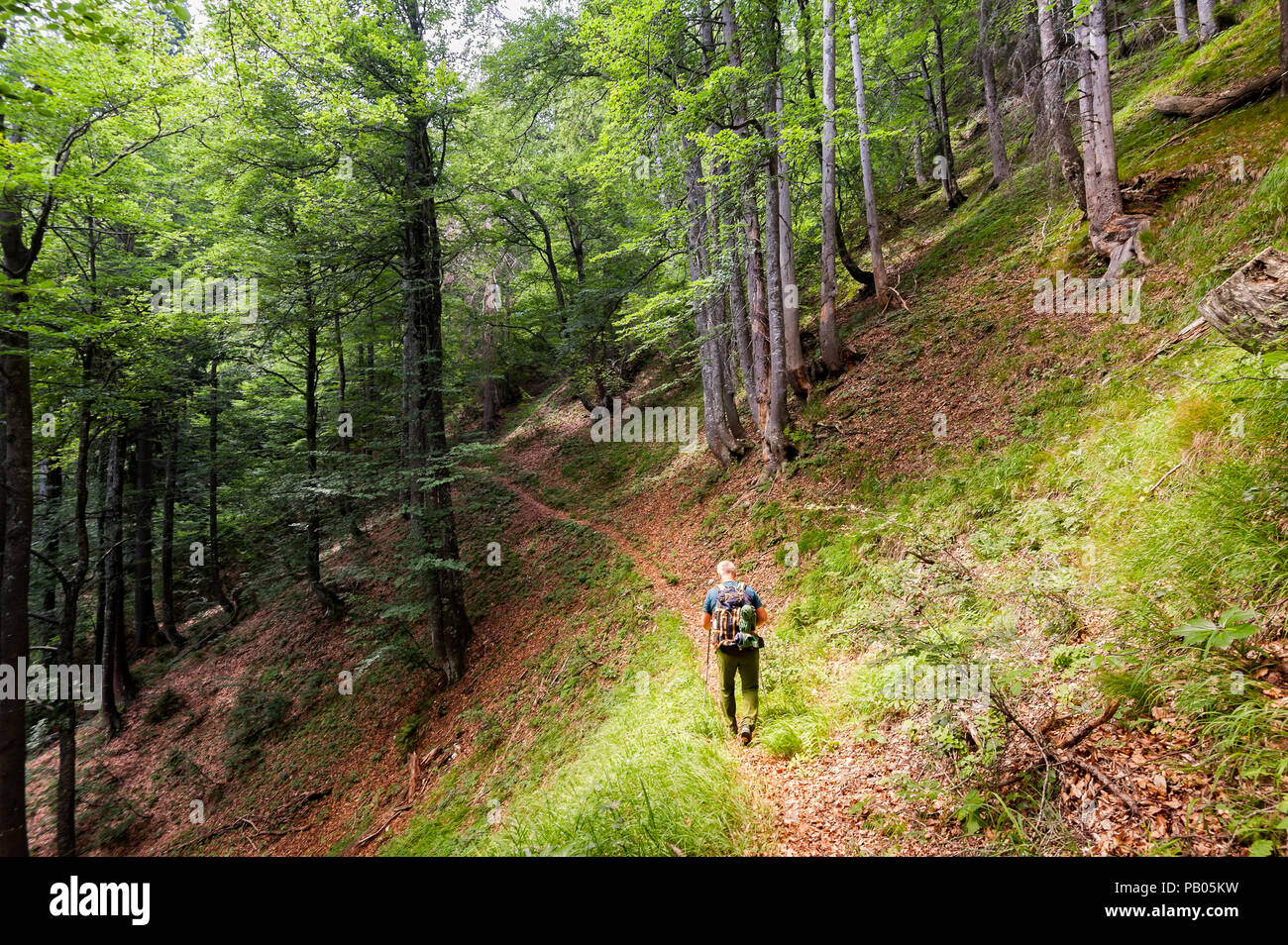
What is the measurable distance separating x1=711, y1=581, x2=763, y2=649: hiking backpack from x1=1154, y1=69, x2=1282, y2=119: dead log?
10.6m

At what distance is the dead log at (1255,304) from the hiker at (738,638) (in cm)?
402

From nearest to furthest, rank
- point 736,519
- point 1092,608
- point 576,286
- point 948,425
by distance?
point 1092,608, point 948,425, point 736,519, point 576,286

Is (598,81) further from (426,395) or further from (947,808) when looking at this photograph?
(947,808)

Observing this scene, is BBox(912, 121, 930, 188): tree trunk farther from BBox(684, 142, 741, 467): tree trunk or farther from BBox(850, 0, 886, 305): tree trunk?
BBox(684, 142, 741, 467): tree trunk

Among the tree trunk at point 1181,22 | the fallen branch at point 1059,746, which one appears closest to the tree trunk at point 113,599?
the fallen branch at point 1059,746

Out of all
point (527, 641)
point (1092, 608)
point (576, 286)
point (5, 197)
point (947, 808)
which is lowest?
point (527, 641)

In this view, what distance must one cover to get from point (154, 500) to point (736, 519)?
1773 cm

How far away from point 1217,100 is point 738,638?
11.3 m

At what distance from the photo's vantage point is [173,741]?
1227cm

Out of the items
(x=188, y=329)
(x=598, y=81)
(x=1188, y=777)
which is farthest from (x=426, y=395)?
(x=1188, y=777)

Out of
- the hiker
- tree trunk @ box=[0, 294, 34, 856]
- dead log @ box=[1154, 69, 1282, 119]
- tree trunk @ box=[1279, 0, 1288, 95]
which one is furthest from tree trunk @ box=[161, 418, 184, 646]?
dead log @ box=[1154, 69, 1282, 119]

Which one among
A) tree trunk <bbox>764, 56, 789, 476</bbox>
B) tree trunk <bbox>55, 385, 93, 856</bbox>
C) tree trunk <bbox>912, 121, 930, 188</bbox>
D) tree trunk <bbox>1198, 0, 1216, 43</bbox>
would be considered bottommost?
tree trunk <bbox>55, 385, 93, 856</bbox>

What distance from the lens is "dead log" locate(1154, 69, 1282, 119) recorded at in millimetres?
6999

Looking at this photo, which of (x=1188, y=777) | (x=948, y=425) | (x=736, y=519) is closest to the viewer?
(x=1188, y=777)
